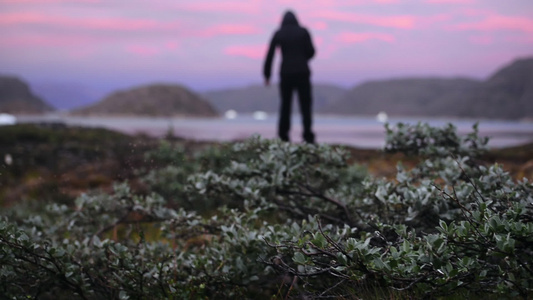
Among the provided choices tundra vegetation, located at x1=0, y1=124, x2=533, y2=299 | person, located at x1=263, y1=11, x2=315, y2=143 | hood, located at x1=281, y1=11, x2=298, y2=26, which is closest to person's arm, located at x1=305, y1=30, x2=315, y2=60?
person, located at x1=263, y1=11, x2=315, y2=143

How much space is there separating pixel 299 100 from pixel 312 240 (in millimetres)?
6427

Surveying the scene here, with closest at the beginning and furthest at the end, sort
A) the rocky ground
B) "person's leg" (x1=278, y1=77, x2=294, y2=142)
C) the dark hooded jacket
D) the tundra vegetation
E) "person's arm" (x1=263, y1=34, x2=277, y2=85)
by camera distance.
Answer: the tundra vegetation → the dark hooded jacket → "person's leg" (x1=278, y1=77, x2=294, y2=142) → "person's arm" (x1=263, y1=34, x2=277, y2=85) → the rocky ground

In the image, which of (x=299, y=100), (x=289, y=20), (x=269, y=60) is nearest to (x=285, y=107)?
(x=299, y=100)

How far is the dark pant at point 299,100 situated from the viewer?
890 cm

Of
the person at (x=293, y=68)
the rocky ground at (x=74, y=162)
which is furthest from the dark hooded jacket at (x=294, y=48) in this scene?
the rocky ground at (x=74, y=162)

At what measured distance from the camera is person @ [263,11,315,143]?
887cm

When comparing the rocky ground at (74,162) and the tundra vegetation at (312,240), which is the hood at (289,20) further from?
the tundra vegetation at (312,240)

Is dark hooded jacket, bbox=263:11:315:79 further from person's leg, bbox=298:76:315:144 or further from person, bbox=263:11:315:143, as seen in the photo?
person's leg, bbox=298:76:315:144

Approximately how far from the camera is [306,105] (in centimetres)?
909

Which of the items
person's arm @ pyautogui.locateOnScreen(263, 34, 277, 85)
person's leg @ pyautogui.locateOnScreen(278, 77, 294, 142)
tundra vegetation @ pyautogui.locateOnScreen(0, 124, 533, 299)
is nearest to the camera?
tundra vegetation @ pyautogui.locateOnScreen(0, 124, 533, 299)

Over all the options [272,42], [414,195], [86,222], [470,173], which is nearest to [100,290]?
[86,222]

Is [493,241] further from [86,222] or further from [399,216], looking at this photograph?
[86,222]

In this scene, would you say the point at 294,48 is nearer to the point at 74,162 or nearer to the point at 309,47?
the point at 309,47

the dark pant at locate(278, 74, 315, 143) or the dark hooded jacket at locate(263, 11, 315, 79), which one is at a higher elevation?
the dark hooded jacket at locate(263, 11, 315, 79)
